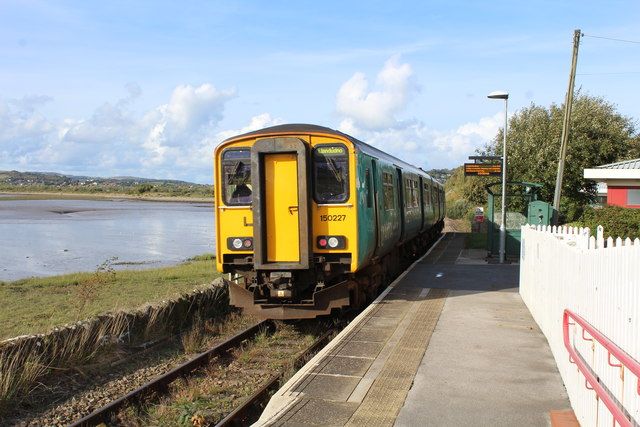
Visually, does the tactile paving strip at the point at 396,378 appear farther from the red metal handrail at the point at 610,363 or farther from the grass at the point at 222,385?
the grass at the point at 222,385

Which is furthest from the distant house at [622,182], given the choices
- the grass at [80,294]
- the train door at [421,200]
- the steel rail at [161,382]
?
the steel rail at [161,382]

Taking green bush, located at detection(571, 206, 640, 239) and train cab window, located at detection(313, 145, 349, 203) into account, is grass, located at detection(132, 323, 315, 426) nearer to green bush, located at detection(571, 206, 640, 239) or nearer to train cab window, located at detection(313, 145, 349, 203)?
train cab window, located at detection(313, 145, 349, 203)

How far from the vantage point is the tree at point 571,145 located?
106 ft

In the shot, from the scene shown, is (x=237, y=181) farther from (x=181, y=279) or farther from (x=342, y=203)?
(x=181, y=279)

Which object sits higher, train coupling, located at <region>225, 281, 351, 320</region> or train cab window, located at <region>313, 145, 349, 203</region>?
train cab window, located at <region>313, 145, 349, 203</region>

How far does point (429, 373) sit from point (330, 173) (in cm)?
425

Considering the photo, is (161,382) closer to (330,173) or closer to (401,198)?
(330,173)

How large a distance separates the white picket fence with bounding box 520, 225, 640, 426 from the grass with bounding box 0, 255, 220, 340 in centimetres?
732

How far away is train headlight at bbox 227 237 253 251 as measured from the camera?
33.9 ft

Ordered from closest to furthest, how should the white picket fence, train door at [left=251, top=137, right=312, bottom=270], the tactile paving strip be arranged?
the white picket fence, the tactile paving strip, train door at [left=251, top=137, right=312, bottom=270]

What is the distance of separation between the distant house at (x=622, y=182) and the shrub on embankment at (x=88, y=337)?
659 inches

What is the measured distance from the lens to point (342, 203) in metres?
10.2


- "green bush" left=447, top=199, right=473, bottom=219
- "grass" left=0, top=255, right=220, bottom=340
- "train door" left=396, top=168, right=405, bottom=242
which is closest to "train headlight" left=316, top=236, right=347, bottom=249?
"grass" left=0, top=255, right=220, bottom=340

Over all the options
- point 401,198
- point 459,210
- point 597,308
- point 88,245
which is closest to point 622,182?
point 401,198
